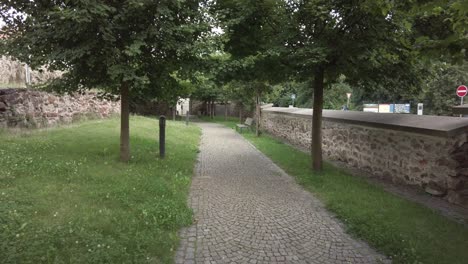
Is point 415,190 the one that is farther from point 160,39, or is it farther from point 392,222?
point 160,39

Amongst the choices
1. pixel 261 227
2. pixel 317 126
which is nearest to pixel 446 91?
pixel 317 126

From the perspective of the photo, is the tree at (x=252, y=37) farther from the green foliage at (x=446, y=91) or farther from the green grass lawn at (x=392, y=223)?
the green foliage at (x=446, y=91)

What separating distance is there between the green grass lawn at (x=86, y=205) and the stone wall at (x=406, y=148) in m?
4.85

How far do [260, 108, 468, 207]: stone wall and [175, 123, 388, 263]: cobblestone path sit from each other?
250 cm

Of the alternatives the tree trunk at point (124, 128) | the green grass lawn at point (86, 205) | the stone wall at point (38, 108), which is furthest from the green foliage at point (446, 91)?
the green grass lawn at point (86, 205)

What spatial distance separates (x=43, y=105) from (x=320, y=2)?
34.0ft

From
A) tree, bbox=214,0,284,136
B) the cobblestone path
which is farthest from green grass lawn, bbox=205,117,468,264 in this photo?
tree, bbox=214,0,284,136

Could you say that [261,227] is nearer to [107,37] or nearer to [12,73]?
[107,37]

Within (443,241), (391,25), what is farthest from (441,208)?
(391,25)

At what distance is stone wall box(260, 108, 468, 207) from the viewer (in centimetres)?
673

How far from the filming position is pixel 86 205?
5.18 meters

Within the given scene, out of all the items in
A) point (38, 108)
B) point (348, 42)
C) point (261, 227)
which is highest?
point (348, 42)

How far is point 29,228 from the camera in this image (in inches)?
163

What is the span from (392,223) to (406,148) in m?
A: 3.43
